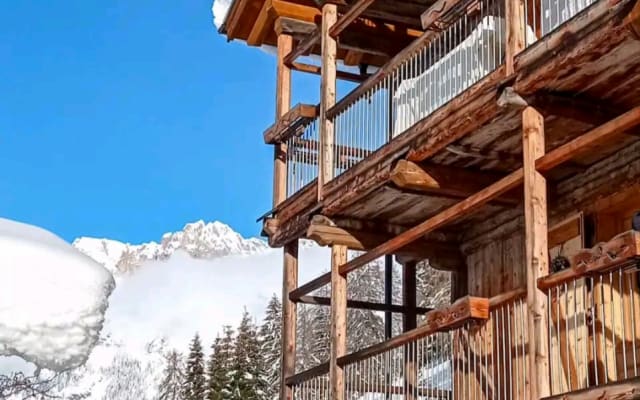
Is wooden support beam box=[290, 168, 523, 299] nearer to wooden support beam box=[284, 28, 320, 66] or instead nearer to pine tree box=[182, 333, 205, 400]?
wooden support beam box=[284, 28, 320, 66]

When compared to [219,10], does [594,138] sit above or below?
below

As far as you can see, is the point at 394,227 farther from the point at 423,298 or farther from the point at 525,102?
the point at 423,298

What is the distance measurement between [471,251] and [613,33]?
6.60 m

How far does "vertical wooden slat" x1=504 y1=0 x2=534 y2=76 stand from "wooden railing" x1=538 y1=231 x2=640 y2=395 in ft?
6.79

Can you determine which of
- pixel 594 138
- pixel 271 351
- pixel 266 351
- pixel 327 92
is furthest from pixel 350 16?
pixel 266 351

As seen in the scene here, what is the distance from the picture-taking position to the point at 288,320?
50.3 feet

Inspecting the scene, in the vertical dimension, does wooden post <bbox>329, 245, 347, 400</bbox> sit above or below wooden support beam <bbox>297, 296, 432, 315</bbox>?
below

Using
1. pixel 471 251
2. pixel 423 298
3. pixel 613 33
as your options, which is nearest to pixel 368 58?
pixel 471 251

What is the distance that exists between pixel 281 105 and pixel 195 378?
29.0 metres

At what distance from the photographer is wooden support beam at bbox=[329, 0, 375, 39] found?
1372 cm

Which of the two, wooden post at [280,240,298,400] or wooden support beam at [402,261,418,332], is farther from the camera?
wooden support beam at [402,261,418,332]

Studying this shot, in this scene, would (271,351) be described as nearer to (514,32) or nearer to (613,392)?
(514,32)

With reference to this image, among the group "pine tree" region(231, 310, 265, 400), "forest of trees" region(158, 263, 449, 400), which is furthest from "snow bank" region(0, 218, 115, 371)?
"pine tree" region(231, 310, 265, 400)

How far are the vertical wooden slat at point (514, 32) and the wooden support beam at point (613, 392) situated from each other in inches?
120
